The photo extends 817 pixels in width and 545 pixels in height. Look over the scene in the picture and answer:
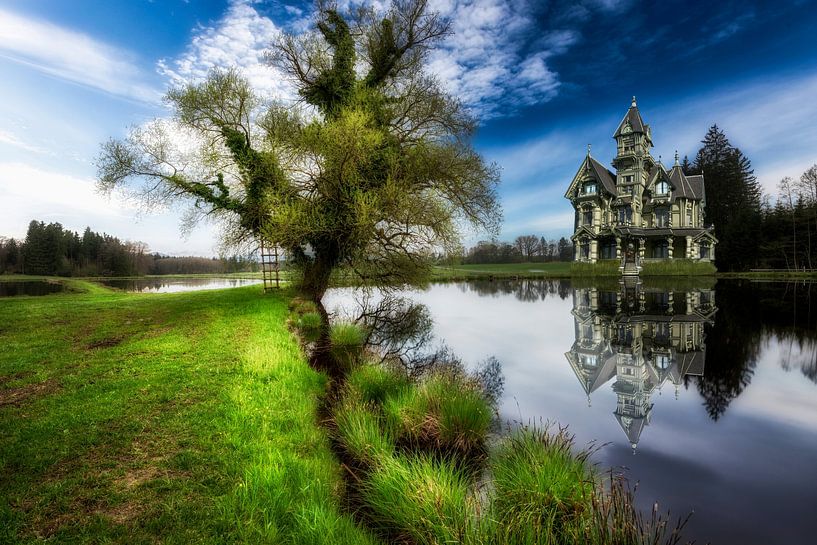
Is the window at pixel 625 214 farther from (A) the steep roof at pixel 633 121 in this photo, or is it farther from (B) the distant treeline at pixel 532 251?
(B) the distant treeline at pixel 532 251

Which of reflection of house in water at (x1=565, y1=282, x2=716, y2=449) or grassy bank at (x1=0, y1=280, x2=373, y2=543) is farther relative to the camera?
reflection of house in water at (x1=565, y1=282, x2=716, y2=449)

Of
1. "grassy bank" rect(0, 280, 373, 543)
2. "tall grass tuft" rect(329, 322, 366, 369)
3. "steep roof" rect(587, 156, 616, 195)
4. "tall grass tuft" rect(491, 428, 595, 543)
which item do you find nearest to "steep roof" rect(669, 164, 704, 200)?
"steep roof" rect(587, 156, 616, 195)

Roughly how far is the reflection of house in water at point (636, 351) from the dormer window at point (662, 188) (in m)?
28.4

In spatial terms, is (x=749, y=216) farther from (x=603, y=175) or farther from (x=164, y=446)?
(x=164, y=446)

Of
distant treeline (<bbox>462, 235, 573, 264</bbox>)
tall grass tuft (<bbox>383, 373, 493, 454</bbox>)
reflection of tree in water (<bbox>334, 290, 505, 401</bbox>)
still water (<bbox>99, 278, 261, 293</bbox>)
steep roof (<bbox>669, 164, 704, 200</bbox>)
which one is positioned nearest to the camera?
tall grass tuft (<bbox>383, 373, 493, 454</bbox>)

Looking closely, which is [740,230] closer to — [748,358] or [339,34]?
[748,358]

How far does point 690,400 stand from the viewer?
752 cm

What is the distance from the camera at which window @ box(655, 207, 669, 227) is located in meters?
42.3

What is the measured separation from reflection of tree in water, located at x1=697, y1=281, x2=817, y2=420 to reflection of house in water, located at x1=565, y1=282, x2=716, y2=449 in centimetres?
45

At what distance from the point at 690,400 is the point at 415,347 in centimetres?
732

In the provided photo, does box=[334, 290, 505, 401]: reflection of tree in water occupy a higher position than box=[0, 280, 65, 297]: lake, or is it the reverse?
box=[0, 280, 65, 297]: lake

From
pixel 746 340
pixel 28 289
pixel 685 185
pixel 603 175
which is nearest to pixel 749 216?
pixel 685 185

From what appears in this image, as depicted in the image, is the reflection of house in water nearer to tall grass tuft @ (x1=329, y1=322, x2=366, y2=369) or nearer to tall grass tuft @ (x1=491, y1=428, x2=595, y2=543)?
tall grass tuft @ (x1=491, y1=428, x2=595, y2=543)

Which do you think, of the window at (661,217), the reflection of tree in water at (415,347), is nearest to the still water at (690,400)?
the reflection of tree in water at (415,347)
